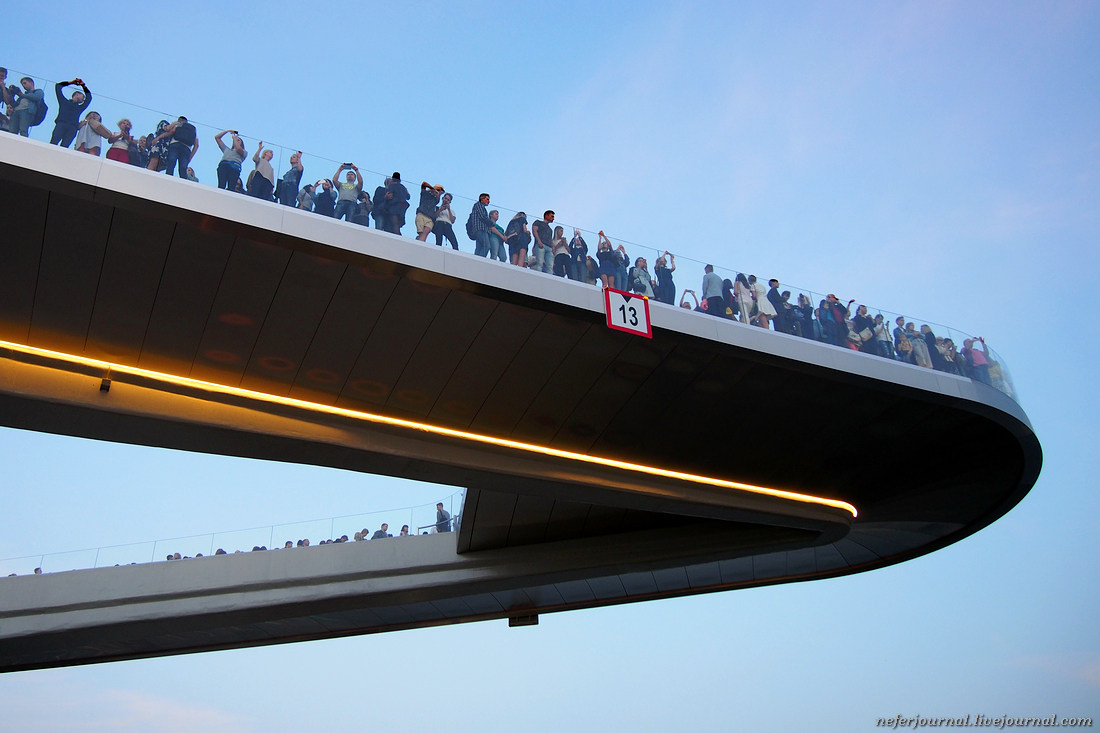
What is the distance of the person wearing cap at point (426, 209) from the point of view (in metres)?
12.1

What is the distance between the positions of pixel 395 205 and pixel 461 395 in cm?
335

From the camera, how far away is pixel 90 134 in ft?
34.2

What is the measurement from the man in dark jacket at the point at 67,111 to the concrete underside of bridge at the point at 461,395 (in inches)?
15.9

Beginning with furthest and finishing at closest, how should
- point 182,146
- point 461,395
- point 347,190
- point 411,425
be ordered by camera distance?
1. point 411,425
2. point 461,395
3. point 347,190
4. point 182,146

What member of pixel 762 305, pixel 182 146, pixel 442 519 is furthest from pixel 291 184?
pixel 442 519

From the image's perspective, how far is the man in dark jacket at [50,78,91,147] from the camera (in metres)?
10.2

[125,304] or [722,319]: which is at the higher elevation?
[722,319]

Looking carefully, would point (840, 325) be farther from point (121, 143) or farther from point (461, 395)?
point (121, 143)

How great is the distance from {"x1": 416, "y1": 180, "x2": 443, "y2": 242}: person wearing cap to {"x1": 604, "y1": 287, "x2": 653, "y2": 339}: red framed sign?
8.86 feet

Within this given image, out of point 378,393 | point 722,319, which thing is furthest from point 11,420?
point 722,319

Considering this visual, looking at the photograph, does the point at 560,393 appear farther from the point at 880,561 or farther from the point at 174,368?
the point at 880,561

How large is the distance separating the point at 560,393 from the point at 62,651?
1927cm

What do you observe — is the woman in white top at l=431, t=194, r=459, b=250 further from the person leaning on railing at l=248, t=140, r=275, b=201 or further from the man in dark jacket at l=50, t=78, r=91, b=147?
the man in dark jacket at l=50, t=78, r=91, b=147

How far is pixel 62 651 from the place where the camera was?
25.0m
